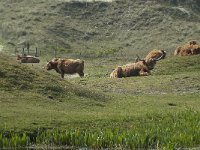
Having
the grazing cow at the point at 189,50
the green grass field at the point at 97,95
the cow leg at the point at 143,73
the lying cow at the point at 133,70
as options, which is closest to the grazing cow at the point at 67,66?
the green grass field at the point at 97,95

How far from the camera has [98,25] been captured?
86.2 metres

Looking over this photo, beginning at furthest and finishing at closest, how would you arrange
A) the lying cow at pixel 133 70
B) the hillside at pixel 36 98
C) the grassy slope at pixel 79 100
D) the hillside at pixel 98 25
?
the hillside at pixel 98 25 → the lying cow at pixel 133 70 → the grassy slope at pixel 79 100 → the hillside at pixel 36 98

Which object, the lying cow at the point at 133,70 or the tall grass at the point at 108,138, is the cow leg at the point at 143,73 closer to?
the lying cow at the point at 133,70

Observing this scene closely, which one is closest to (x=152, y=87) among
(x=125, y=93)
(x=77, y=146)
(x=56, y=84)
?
(x=125, y=93)

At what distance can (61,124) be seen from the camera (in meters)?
23.1

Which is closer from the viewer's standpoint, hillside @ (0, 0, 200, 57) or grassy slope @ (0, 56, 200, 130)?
grassy slope @ (0, 56, 200, 130)

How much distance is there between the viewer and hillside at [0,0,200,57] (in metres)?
76.3

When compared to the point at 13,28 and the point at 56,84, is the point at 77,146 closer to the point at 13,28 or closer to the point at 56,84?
the point at 56,84

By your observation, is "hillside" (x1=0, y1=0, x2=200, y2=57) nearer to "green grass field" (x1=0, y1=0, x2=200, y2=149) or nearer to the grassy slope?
"green grass field" (x1=0, y1=0, x2=200, y2=149)

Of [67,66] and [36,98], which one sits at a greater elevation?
[67,66]

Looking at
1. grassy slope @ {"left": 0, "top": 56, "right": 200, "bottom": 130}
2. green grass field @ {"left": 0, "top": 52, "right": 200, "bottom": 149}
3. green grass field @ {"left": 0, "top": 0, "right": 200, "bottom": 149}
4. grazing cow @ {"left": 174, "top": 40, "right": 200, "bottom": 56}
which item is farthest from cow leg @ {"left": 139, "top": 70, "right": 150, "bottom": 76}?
grazing cow @ {"left": 174, "top": 40, "right": 200, "bottom": 56}

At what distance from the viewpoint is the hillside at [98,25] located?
76312 mm

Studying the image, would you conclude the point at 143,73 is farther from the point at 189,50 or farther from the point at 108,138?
the point at 108,138

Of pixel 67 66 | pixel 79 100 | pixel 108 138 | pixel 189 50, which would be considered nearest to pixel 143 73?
pixel 67 66
